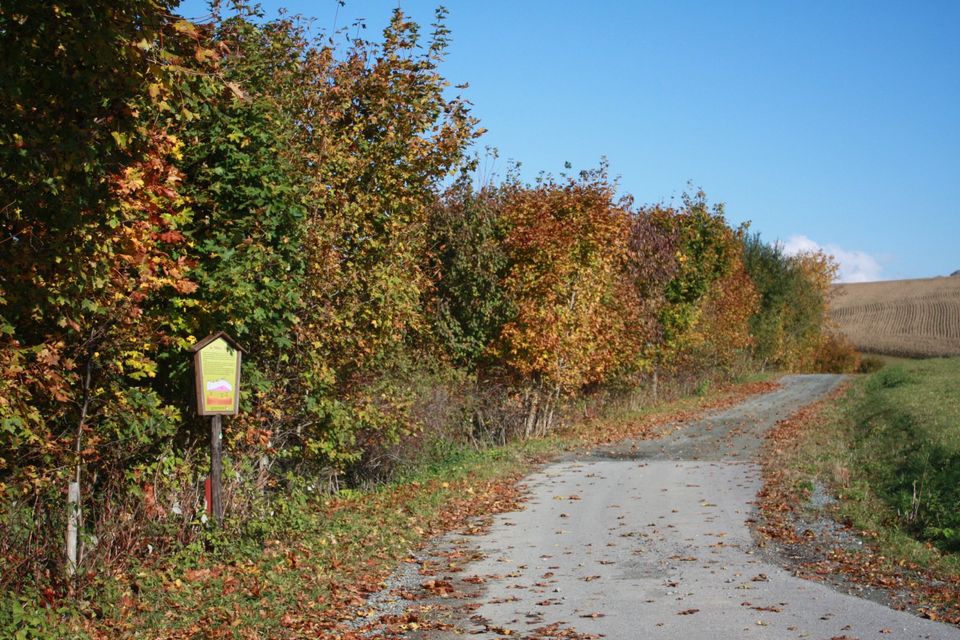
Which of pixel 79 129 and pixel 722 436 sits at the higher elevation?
pixel 79 129

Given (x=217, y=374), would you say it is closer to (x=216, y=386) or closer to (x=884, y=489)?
(x=216, y=386)

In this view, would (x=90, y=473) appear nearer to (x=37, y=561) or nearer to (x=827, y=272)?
(x=37, y=561)

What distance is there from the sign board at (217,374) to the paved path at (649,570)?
3024 mm

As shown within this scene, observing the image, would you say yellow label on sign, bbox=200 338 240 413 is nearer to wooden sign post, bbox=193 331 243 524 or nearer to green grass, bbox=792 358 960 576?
wooden sign post, bbox=193 331 243 524


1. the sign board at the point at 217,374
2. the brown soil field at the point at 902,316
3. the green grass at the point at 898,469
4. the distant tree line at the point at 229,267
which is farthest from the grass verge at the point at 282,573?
the brown soil field at the point at 902,316

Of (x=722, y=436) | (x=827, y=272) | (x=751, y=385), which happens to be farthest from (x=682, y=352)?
(x=827, y=272)

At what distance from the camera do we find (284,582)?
8.89 meters

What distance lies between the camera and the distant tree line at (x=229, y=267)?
22.2ft

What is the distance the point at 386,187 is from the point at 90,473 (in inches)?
262

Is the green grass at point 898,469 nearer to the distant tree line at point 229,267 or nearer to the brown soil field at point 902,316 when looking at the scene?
the distant tree line at point 229,267

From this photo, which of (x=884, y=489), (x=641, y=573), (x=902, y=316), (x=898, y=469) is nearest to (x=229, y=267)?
(x=641, y=573)

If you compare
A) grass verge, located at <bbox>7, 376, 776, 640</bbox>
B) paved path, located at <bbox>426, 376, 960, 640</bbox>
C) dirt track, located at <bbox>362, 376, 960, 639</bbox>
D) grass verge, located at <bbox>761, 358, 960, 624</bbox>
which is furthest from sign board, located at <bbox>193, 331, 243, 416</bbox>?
grass verge, located at <bbox>761, 358, 960, 624</bbox>

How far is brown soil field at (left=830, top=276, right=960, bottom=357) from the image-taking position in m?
87.0

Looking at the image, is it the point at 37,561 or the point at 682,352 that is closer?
the point at 37,561
